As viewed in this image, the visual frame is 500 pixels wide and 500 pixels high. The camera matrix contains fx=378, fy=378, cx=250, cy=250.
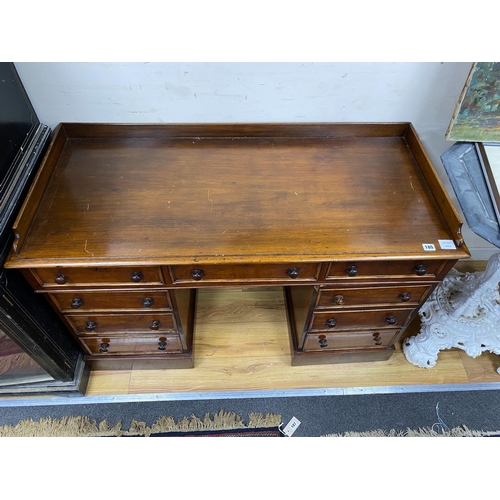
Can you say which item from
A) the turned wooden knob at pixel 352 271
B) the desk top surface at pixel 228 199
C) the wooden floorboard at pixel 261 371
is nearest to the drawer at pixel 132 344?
the wooden floorboard at pixel 261 371

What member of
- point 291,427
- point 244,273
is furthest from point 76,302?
point 291,427

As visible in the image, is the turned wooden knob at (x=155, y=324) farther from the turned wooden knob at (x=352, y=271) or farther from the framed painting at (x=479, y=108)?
the framed painting at (x=479, y=108)

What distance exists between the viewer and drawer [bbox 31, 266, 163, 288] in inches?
44.7

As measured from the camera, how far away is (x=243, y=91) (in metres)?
1.34

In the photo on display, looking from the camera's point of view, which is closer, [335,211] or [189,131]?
[335,211]

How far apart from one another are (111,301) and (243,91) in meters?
0.87

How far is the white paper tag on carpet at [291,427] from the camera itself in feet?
5.16

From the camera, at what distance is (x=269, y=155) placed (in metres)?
1.38

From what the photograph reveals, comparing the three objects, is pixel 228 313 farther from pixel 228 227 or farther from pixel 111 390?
pixel 228 227

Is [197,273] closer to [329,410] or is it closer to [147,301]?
[147,301]

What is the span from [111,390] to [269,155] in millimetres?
1199

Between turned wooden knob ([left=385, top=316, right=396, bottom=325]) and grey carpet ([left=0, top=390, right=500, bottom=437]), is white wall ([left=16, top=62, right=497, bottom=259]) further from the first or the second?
grey carpet ([left=0, top=390, right=500, bottom=437])

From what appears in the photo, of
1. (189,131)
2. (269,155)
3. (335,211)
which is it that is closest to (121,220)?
(189,131)

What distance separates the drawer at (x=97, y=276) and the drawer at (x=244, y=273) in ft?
0.24
